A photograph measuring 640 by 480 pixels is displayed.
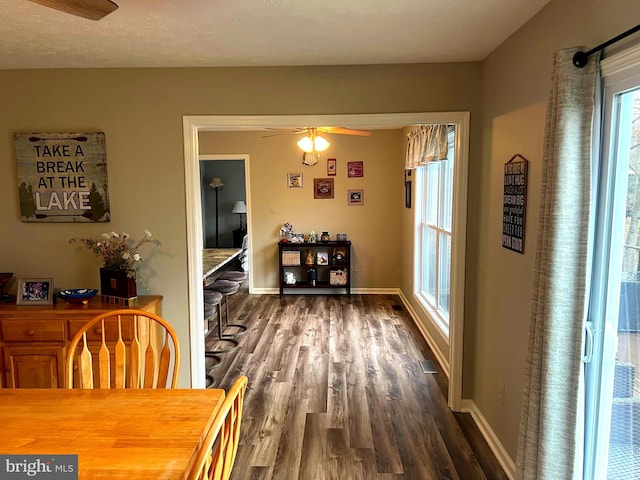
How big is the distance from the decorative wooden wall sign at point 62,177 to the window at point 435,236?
2.68m

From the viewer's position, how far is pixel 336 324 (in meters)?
4.97

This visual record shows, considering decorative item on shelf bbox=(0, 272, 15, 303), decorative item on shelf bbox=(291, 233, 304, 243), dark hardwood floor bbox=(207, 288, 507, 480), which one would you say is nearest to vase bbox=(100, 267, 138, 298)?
decorative item on shelf bbox=(0, 272, 15, 303)

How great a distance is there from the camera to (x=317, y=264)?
6180mm

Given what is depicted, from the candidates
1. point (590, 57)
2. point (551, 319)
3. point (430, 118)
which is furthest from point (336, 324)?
point (590, 57)

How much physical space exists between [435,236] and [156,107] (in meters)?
2.97

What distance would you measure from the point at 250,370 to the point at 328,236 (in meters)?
2.87

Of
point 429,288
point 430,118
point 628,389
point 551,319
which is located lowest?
point 429,288

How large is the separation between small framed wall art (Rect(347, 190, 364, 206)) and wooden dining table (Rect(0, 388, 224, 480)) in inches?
188

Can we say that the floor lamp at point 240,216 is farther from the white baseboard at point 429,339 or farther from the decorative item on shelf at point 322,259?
A: the white baseboard at point 429,339

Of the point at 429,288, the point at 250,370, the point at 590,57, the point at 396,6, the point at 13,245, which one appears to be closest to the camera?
the point at 590,57

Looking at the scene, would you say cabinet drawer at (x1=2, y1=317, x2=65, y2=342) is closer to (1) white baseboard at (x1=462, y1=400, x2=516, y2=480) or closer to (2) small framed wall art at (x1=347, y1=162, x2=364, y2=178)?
(1) white baseboard at (x1=462, y1=400, x2=516, y2=480)

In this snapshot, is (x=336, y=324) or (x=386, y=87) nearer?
(x=386, y=87)

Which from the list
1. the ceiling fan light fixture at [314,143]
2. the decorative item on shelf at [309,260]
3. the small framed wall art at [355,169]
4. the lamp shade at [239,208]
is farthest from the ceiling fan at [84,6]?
the lamp shade at [239,208]

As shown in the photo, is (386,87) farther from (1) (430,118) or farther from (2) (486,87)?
(2) (486,87)
